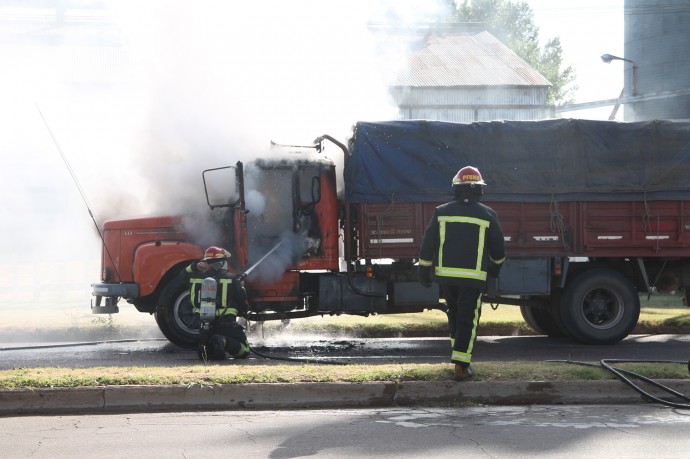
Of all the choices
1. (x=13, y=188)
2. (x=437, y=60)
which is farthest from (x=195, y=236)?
(x=437, y=60)

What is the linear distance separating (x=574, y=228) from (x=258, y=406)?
21.7 feet

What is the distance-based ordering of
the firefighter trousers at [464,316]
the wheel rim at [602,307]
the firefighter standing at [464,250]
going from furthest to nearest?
the wheel rim at [602,307] < the firefighter standing at [464,250] < the firefighter trousers at [464,316]

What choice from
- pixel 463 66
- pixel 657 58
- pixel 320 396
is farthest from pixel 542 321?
pixel 463 66

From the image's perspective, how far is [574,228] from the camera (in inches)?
497

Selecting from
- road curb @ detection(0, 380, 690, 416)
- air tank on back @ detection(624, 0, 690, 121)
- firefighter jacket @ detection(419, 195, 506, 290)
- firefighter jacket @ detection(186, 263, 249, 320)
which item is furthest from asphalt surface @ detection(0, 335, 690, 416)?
air tank on back @ detection(624, 0, 690, 121)

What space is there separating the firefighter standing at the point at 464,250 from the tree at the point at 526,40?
164 feet

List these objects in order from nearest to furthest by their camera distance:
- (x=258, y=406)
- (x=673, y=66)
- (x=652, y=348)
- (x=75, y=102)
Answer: (x=258, y=406) < (x=652, y=348) < (x=75, y=102) < (x=673, y=66)

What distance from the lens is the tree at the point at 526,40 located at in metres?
57.9

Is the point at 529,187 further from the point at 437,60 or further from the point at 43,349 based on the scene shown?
the point at 437,60

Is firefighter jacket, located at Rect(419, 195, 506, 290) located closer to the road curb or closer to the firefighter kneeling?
the road curb

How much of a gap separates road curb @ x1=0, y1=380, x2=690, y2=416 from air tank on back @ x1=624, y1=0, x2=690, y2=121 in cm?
2323

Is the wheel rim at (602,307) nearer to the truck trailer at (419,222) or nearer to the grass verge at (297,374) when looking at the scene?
the truck trailer at (419,222)

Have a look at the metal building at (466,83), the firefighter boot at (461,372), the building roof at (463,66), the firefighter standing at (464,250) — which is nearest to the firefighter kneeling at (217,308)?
the firefighter standing at (464,250)

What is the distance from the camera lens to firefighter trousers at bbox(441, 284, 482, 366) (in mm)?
7824
